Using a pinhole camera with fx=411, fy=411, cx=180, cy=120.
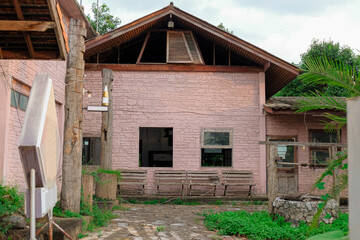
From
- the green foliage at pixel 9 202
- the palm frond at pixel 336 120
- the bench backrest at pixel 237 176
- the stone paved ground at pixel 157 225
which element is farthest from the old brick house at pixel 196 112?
the palm frond at pixel 336 120

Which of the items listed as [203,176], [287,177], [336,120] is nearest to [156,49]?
[203,176]

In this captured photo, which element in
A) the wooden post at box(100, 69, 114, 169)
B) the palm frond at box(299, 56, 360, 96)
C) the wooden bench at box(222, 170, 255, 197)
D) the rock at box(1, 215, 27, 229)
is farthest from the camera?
the wooden bench at box(222, 170, 255, 197)

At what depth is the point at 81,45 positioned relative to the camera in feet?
23.4

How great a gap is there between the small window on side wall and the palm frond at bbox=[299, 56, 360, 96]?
31.3 ft

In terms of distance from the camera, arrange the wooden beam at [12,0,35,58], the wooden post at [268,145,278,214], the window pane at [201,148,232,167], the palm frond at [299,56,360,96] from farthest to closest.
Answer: the window pane at [201,148,232,167] < the wooden post at [268,145,278,214] < the wooden beam at [12,0,35,58] < the palm frond at [299,56,360,96]

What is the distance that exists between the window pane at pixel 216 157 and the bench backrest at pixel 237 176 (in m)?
0.37

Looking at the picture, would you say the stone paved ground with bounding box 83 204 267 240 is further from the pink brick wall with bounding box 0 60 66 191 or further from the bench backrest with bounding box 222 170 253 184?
the pink brick wall with bounding box 0 60 66 191

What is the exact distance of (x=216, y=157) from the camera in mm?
13078

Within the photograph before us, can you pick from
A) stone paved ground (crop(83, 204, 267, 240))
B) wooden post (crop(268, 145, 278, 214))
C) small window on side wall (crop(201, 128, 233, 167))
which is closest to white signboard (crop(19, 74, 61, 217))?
stone paved ground (crop(83, 204, 267, 240))

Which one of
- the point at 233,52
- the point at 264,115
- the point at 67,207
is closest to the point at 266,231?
the point at 67,207

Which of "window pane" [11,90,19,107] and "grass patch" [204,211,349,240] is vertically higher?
"window pane" [11,90,19,107]

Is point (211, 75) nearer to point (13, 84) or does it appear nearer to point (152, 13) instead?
point (152, 13)

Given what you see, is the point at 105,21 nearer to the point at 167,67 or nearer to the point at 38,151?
the point at 167,67

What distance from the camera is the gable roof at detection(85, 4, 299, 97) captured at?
40.8 ft
